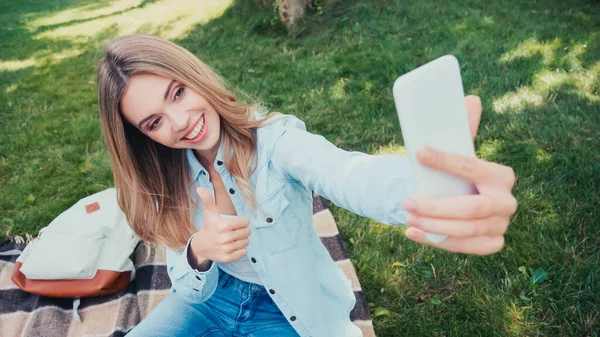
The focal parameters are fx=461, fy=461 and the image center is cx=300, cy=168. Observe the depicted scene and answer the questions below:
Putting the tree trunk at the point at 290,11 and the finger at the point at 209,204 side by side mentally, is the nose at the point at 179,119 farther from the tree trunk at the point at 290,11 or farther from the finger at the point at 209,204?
the tree trunk at the point at 290,11

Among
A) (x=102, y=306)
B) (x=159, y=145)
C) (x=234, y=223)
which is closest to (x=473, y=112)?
(x=234, y=223)

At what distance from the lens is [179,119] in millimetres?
1585

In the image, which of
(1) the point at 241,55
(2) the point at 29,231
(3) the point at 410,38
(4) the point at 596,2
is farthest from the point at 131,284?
(4) the point at 596,2

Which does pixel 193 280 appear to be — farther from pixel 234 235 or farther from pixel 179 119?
pixel 179 119

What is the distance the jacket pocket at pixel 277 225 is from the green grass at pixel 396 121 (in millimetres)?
882

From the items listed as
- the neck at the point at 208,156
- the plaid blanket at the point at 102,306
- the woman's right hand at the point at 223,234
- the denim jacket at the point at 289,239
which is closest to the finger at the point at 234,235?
the woman's right hand at the point at 223,234

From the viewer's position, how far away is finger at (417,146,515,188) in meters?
0.79

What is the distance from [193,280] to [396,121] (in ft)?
8.02

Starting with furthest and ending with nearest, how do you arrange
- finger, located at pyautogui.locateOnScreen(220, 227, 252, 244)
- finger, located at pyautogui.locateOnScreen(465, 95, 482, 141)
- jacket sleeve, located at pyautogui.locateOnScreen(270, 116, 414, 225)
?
finger, located at pyautogui.locateOnScreen(220, 227, 252, 244), jacket sleeve, located at pyautogui.locateOnScreen(270, 116, 414, 225), finger, located at pyautogui.locateOnScreen(465, 95, 482, 141)

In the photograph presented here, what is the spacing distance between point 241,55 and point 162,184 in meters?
3.82

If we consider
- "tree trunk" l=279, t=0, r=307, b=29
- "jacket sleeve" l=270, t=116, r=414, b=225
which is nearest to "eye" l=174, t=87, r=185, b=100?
"jacket sleeve" l=270, t=116, r=414, b=225

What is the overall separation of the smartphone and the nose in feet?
3.15

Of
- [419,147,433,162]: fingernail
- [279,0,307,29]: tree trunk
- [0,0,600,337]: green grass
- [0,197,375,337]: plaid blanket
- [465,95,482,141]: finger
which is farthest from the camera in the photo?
[279,0,307,29]: tree trunk

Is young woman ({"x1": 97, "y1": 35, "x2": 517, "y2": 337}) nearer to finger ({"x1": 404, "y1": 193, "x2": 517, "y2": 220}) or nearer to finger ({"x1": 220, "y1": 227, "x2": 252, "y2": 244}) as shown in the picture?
finger ({"x1": 220, "y1": 227, "x2": 252, "y2": 244})
